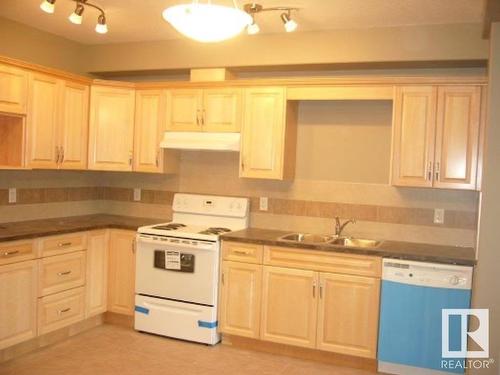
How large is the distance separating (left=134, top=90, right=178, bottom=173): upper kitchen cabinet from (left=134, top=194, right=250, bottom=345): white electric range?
0.65 meters

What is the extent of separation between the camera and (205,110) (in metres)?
4.65

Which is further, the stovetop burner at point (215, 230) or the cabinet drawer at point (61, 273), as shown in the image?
the stovetop burner at point (215, 230)

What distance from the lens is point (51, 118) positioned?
14.4ft

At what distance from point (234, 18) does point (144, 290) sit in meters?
2.83

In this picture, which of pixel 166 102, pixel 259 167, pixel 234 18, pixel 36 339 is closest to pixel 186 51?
pixel 166 102

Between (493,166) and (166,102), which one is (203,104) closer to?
(166,102)

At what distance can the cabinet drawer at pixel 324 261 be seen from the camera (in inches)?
150

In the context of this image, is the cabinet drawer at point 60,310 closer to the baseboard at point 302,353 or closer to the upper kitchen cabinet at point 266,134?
the baseboard at point 302,353

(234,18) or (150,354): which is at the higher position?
(234,18)

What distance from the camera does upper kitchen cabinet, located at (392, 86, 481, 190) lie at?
12.6 feet

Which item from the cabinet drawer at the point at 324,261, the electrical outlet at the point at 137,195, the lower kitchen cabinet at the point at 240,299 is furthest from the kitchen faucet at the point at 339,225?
the electrical outlet at the point at 137,195

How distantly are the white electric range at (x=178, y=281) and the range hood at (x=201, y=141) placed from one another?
29.4 inches

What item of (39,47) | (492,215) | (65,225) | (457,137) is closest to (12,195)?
(65,225)

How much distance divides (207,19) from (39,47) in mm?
2953
